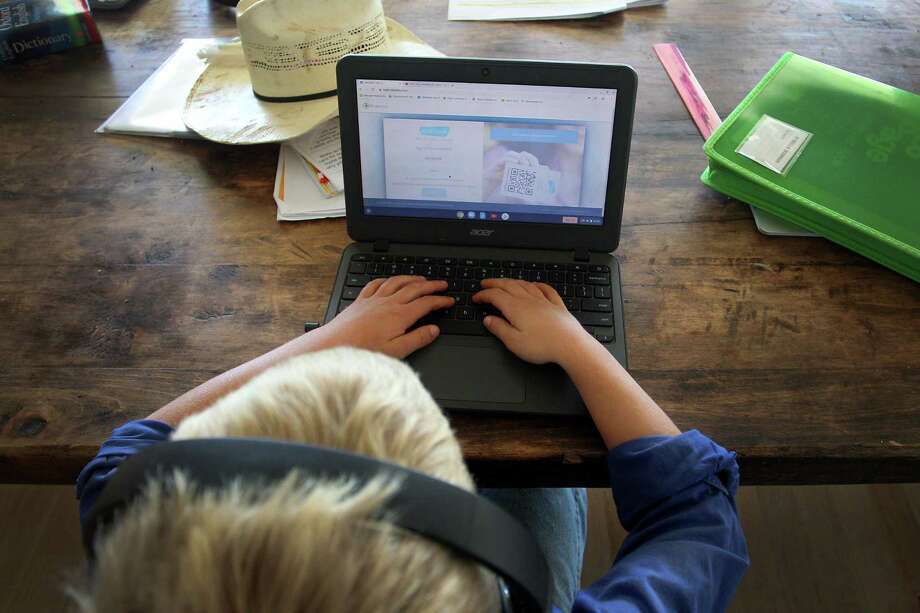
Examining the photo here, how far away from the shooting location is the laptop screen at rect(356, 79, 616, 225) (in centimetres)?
72

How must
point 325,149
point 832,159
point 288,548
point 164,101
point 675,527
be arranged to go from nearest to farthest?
point 288,548 < point 675,527 < point 832,159 < point 325,149 < point 164,101

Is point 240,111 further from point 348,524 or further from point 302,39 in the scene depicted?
point 348,524

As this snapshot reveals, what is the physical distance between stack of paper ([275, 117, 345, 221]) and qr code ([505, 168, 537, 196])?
0.25m

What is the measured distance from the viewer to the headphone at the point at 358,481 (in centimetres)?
30

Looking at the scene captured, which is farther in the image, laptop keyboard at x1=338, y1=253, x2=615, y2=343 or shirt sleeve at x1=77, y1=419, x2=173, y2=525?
laptop keyboard at x1=338, y1=253, x2=615, y2=343

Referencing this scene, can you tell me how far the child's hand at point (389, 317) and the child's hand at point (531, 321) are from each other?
60mm

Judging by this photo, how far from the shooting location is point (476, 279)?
2.51 ft

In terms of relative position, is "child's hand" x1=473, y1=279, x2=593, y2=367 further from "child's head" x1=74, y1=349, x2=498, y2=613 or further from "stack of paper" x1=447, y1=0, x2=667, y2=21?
"stack of paper" x1=447, y1=0, x2=667, y2=21

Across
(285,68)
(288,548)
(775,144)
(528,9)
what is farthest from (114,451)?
(528,9)

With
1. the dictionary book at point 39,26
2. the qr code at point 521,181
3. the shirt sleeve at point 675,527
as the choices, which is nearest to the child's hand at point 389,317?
the qr code at point 521,181

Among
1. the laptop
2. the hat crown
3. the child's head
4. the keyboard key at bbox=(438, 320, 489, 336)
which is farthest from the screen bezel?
the child's head

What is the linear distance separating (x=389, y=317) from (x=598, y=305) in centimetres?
25

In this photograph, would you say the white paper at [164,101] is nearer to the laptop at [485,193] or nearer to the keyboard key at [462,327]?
the laptop at [485,193]

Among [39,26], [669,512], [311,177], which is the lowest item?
[669,512]
